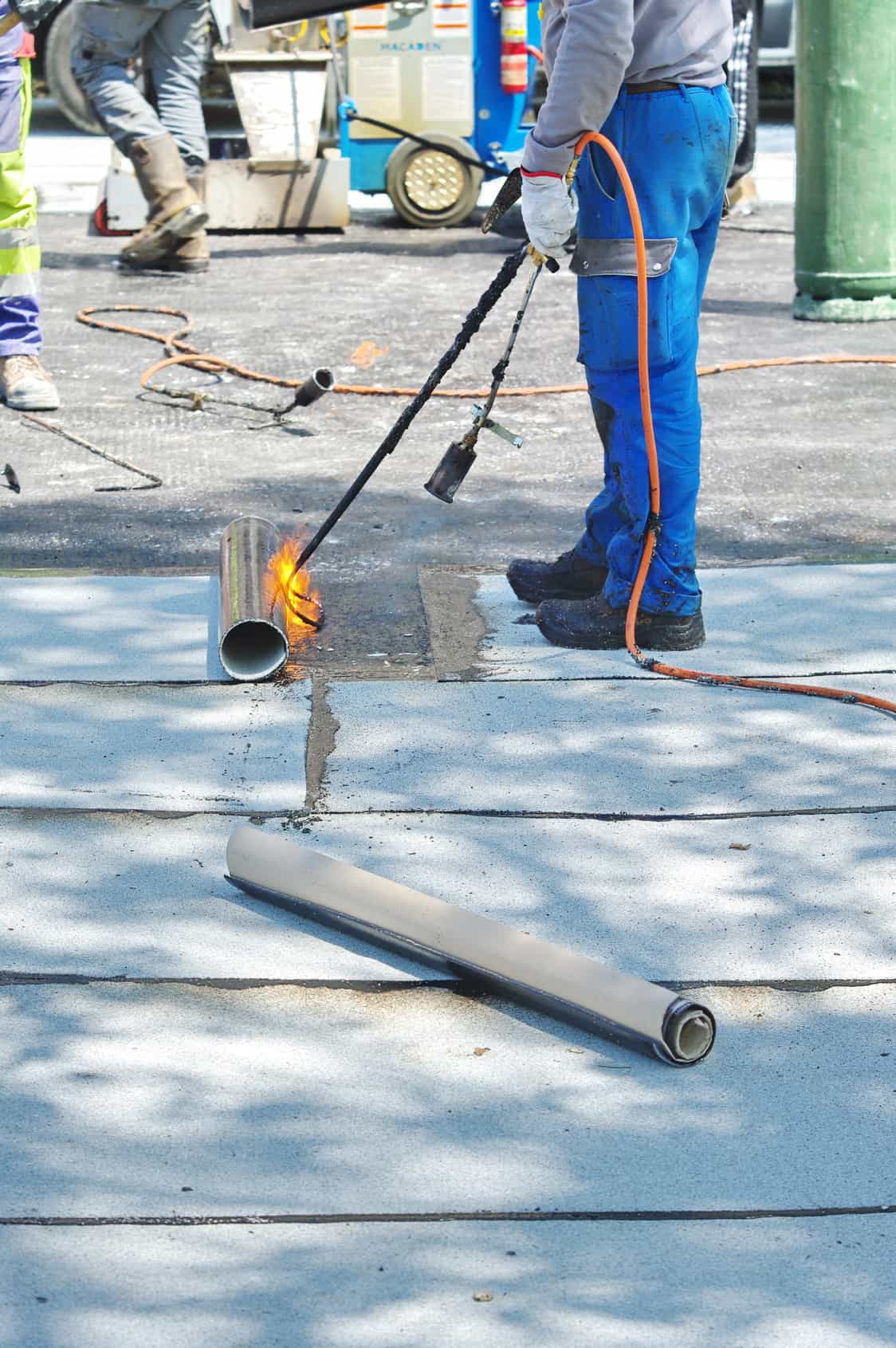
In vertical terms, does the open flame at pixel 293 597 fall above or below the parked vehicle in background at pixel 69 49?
below

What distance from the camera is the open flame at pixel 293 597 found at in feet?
14.0

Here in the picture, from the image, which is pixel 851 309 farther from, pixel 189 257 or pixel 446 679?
pixel 446 679

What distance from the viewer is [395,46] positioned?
9.72 m

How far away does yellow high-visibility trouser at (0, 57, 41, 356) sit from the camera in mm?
5984

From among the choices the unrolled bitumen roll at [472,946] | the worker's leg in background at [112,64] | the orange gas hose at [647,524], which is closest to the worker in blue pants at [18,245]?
the worker's leg in background at [112,64]

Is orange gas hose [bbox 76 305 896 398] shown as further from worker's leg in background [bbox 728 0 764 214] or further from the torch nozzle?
worker's leg in background [bbox 728 0 764 214]

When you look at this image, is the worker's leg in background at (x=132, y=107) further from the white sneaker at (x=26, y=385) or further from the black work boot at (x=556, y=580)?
the black work boot at (x=556, y=580)

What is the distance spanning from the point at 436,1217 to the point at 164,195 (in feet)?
22.8

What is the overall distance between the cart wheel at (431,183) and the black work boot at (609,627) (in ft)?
20.1

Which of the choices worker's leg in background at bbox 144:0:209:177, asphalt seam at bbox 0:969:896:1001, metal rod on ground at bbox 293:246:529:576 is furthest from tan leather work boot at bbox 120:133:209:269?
asphalt seam at bbox 0:969:896:1001

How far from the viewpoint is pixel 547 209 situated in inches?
150

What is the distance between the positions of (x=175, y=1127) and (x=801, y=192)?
6266mm

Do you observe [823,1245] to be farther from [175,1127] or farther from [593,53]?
[593,53]

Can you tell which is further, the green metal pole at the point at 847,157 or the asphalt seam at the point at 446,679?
the green metal pole at the point at 847,157
